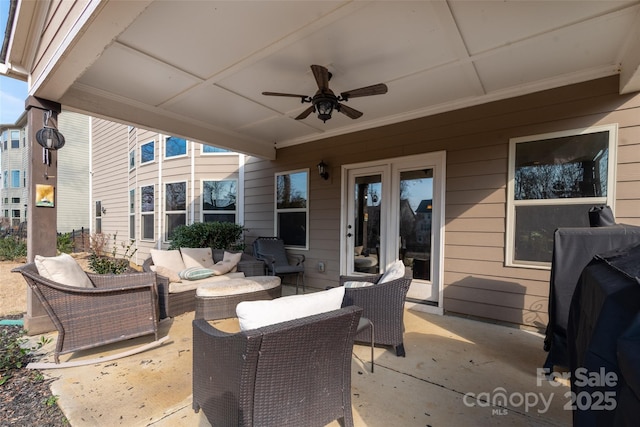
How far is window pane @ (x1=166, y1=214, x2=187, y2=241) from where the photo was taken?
738 cm

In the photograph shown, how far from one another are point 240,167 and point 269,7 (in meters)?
4.74

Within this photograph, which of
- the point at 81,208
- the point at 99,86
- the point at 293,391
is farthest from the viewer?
the point at 81,208

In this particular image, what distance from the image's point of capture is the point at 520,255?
3238mm

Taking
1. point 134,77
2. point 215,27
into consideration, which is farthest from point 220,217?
point 215,27

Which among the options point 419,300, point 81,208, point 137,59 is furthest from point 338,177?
point 81,208

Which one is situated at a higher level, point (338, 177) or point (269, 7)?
point (269, 7)

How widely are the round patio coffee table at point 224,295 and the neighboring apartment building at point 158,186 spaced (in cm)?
310

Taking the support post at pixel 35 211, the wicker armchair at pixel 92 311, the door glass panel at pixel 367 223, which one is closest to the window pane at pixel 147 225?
the support post at pixel 35 211

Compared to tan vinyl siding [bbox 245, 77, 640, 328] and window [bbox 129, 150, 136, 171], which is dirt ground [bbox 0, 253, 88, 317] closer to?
window [bbox 129, 150, 136, 171]

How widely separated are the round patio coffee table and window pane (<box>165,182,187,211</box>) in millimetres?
4618

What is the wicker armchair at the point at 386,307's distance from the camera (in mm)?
2483

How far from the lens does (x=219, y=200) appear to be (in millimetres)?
6918

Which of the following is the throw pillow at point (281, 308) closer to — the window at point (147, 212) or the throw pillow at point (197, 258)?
the throw pillow at point (197, 258)

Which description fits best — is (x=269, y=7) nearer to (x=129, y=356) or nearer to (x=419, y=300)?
(x=129, y=356)
